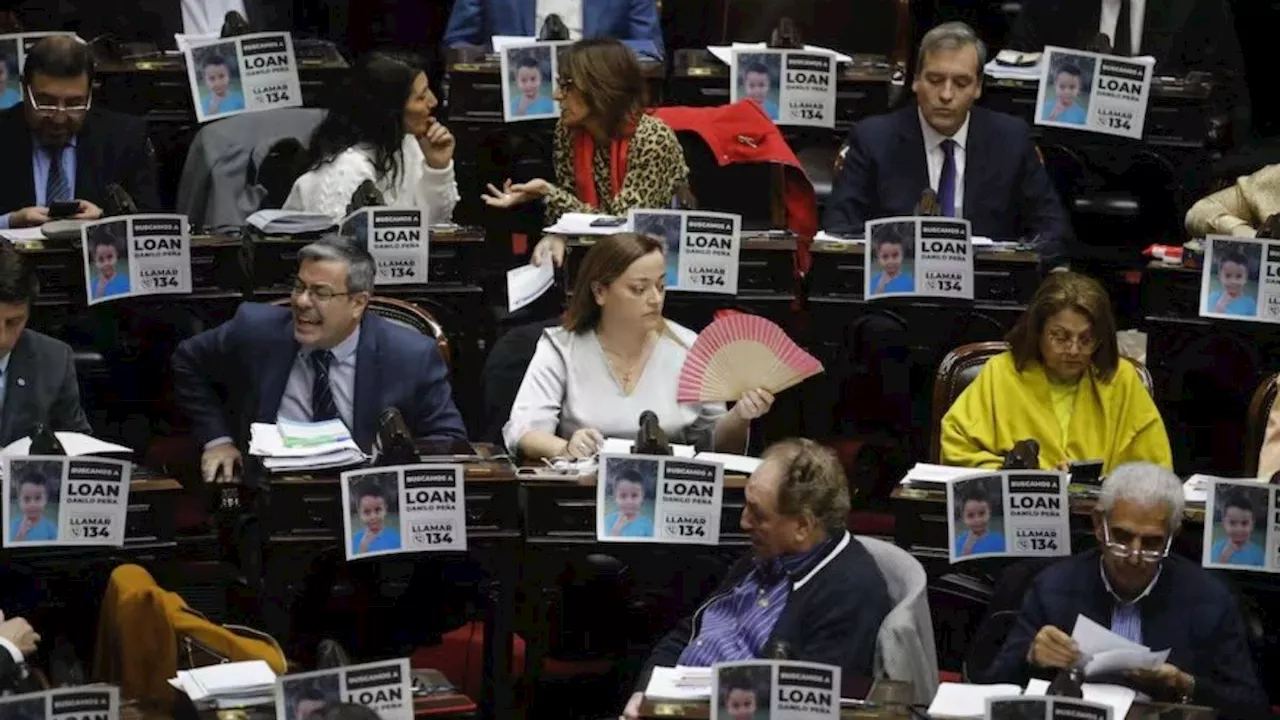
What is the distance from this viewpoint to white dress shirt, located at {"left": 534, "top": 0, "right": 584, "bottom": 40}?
9.81 m

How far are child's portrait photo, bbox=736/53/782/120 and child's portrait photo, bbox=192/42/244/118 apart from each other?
1586mm

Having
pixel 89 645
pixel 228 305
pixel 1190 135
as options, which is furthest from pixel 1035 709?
pixel 1190 135

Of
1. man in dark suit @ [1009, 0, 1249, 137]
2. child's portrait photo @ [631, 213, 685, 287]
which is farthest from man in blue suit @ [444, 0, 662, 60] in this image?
child's portrait photo @ [631, 213, 685, 287]

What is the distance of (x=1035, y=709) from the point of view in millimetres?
6055

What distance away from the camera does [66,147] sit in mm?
8891

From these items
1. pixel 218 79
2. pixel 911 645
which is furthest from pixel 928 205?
pixel 911 645

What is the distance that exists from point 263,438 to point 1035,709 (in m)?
2.26

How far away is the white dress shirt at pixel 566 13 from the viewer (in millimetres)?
9812

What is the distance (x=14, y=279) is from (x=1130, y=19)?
4082 millimetres

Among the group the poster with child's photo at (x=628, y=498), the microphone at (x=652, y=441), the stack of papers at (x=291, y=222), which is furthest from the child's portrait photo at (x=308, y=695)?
the stack of papers at (x=291, y=222)

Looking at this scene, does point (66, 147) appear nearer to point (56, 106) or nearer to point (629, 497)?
point (56, 106)

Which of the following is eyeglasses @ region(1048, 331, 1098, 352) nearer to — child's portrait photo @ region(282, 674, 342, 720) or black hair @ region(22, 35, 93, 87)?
child's portrait photo @ region(282, 674, 342, 720)

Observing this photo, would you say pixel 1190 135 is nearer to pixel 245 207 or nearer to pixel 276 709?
pixel 245 207

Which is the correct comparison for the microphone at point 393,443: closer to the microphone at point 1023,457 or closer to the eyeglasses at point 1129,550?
the microphone at point 1023,457
